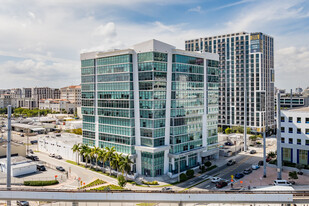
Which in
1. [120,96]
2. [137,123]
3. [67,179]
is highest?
[120,96]

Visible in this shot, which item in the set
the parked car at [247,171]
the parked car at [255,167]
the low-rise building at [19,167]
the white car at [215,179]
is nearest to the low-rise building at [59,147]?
the low-rise building at [19,167]

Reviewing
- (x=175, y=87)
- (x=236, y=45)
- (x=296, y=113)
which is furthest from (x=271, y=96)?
(x=175, y=87)

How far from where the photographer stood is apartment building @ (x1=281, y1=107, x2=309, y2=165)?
61875 mm

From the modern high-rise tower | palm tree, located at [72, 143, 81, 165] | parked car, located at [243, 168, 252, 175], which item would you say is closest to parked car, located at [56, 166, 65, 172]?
palm tree, located at [72, 143, 81, 165]

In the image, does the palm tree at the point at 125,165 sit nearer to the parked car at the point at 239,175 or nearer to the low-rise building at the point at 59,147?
the low-rise building at the point at 59,147

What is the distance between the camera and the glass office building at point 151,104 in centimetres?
5575

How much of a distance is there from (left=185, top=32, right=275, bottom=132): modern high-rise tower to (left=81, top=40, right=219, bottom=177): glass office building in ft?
170

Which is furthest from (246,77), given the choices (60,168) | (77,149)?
(60,168)

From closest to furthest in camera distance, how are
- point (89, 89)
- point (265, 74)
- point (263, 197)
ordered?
point (263, 197)
point (89, 89)
point (265, 74)

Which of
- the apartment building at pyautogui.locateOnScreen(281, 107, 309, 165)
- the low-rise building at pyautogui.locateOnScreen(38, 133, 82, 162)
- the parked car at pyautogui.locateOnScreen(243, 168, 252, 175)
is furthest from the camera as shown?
the low-rise building at pyautogui.locateOnScreen(38, 133, 82, 162)

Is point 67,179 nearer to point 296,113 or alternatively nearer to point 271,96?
point 296,113

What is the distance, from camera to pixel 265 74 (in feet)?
374

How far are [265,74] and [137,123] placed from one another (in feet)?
267

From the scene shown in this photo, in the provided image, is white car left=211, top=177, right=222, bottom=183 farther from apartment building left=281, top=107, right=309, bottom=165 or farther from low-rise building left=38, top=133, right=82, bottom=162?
low-rise building left=38, top=133, right=82, bottom=162
